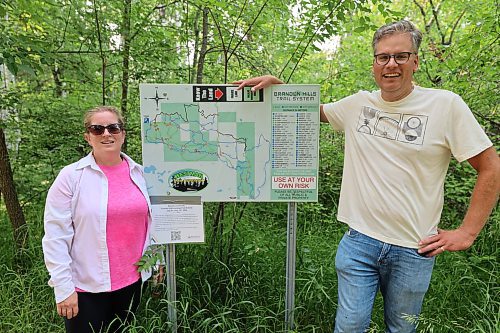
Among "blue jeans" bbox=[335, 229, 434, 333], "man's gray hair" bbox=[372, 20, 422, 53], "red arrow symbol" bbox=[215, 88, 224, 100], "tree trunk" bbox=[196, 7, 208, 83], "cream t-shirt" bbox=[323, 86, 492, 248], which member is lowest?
"blue jeans" bbox=[335, 229, 434, 333]

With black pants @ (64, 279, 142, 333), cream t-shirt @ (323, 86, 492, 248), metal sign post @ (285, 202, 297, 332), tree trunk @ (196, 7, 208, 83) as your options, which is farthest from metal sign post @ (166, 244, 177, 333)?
tree trunk @ (196, 7, 208, 83)

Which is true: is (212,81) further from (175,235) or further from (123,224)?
(123,224)

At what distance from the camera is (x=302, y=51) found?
309 cm

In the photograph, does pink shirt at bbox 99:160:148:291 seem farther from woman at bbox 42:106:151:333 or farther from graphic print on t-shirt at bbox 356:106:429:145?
graphic print on t-shirt at bbox 356:106:429:145

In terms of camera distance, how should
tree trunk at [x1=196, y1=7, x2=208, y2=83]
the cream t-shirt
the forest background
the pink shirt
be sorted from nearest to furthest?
the cream t-shirt
the pink shirt
the forest background
tree trunk at [x1=196, y1=7, x2=208, y2=83]

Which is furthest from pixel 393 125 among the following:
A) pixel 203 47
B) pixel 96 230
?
pixel 203 47

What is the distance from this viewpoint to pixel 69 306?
1.95 m

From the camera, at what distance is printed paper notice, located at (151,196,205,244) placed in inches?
90.0

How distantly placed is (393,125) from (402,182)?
0.97 feet

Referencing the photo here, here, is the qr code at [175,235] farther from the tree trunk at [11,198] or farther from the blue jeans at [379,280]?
the tree trunk at [11,198]

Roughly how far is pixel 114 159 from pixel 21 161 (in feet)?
7.84

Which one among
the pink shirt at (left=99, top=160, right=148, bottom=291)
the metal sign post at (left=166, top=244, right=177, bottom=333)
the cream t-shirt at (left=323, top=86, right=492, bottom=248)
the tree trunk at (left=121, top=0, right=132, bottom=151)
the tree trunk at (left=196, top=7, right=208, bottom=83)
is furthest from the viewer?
the tree trunk at (left=121, top=0, right=132, bottom=151)

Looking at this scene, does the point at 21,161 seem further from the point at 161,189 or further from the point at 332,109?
the point at 332,109

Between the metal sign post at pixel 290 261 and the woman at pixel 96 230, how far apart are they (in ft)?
3.03
